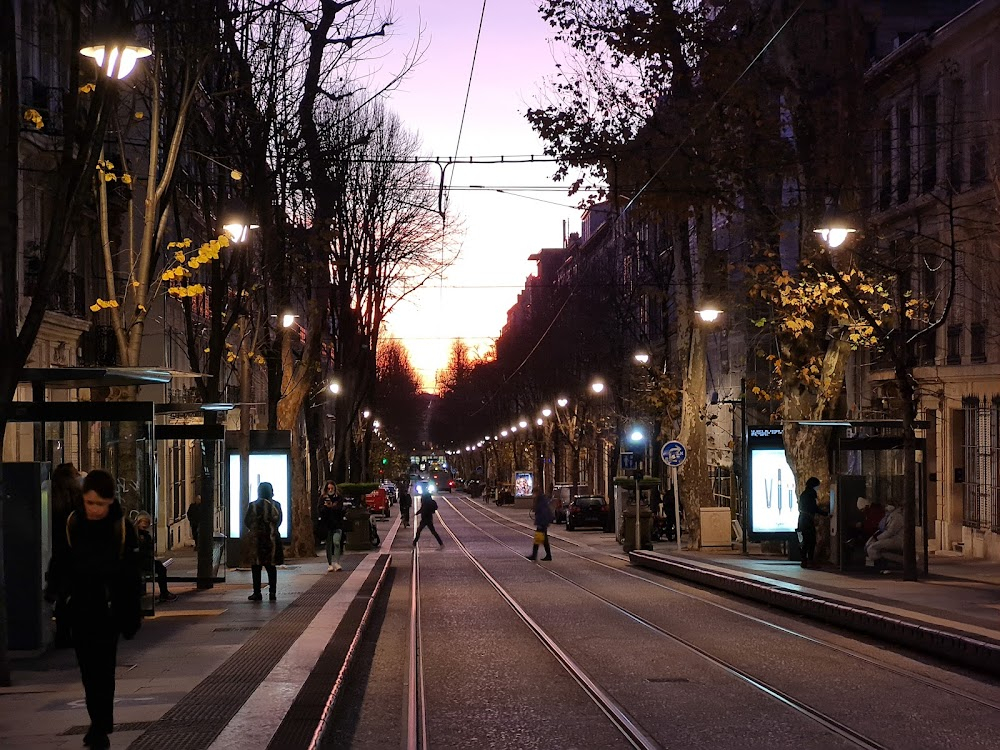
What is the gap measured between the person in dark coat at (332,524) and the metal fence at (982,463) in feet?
47.5

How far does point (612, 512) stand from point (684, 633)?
42.7 metres

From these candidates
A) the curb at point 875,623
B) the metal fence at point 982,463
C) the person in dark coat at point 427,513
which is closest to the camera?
the curb at point 875,623

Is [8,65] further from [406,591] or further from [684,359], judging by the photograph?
[684,359]

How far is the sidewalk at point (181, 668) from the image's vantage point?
10.3 m

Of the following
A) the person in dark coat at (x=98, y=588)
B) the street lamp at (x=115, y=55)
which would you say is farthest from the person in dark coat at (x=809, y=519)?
the person in dark coat at (x=98, y=588)

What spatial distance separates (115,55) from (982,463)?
84.8 feet

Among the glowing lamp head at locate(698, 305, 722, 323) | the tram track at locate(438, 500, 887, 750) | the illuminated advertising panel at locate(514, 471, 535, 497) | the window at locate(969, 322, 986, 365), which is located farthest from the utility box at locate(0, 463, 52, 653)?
the illuminated advertising panel at locate(514, 471, 535, 497)

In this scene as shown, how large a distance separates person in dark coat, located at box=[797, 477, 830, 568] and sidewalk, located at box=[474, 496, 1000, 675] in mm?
413

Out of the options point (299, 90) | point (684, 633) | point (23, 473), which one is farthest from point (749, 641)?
point (299, 90)

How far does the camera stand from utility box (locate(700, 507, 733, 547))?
125 ft

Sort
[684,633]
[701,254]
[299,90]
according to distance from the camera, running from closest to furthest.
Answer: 1. [684,633]
2. [299,90]
3. [701,254]

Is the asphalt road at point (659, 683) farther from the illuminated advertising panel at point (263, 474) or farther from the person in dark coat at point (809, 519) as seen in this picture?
the illuminated advertising panel at point (263, 474)

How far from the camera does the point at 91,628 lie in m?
9.47

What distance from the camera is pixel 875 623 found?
1748cm
